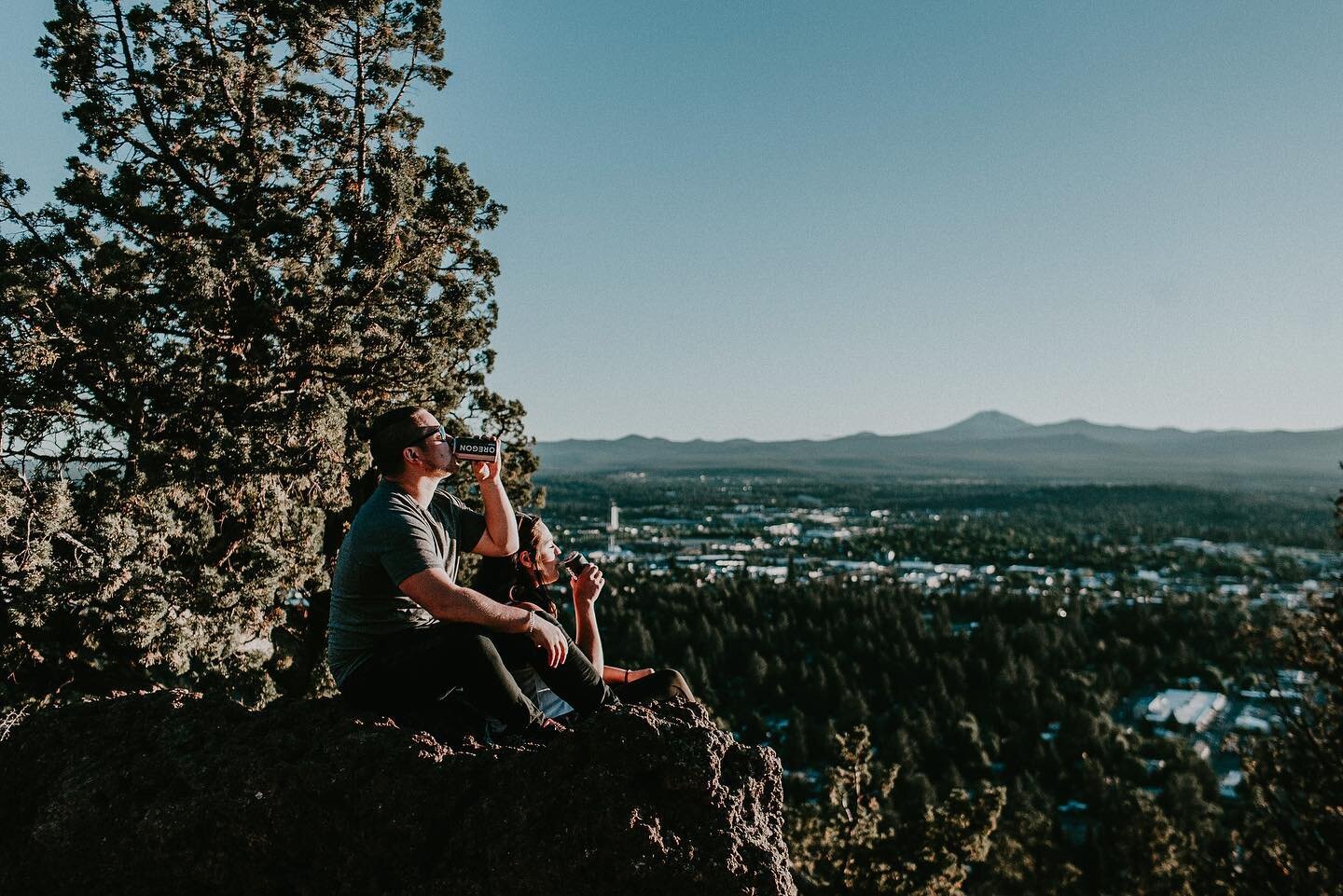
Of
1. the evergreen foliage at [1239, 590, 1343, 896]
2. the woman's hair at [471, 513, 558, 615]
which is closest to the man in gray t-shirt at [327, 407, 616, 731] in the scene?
the woman's hair at [471, 513, 558, 615]

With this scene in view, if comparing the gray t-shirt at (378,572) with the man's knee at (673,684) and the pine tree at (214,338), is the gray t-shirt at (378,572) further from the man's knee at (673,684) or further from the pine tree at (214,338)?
the pine tree at (214,338)

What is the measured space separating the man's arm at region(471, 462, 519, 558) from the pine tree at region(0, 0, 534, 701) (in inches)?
320

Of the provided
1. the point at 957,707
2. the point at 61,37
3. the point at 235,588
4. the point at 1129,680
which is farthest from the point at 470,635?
the point at 1129,680

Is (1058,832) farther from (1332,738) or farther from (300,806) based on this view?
(300,806)

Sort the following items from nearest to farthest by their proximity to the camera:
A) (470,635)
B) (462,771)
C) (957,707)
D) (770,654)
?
(462,771) < (470,635) < (957,707) < (770,654)

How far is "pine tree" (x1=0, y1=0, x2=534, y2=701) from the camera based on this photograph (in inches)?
423

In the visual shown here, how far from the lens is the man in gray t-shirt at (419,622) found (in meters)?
3.96

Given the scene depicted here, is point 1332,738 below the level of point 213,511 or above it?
below

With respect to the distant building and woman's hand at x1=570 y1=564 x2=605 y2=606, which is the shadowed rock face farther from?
the distant building

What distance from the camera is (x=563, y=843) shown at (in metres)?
3.20

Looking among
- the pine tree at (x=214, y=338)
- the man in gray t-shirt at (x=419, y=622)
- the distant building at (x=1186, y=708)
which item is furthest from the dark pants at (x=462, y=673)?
the distant building at (x=1186, y=708)

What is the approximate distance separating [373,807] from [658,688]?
160cm

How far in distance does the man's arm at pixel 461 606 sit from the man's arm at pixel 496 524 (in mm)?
825

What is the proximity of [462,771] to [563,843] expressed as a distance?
672mm
